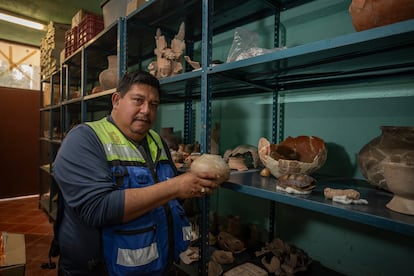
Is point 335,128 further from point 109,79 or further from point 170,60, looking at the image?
point 109,79

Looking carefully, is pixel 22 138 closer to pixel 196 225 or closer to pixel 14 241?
pixel 14 241

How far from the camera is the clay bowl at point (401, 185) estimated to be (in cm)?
73

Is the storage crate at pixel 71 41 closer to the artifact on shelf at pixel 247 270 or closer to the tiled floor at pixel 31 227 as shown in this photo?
the tiled floor at pixel 31 227

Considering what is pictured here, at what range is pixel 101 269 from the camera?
1.11m

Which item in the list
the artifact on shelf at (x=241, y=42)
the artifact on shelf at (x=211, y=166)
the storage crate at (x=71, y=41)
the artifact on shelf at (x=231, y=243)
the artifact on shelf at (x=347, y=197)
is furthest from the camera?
the storage crate at (x=71, y=41)

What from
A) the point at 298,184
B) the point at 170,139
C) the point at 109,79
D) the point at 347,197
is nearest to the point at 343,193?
the point at 347,197

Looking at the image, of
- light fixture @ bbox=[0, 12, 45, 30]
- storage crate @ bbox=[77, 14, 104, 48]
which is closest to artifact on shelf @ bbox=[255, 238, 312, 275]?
storage crate @ bbox=[77, 14, 104, 48]

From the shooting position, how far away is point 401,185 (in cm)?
74

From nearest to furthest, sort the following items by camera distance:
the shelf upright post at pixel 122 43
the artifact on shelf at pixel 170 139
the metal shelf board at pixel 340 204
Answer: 1. the metal shelf board at pixel 340 204
2. the shelf upright post at pixel 122 43
3. the artifact on shelf at pixel 170 139

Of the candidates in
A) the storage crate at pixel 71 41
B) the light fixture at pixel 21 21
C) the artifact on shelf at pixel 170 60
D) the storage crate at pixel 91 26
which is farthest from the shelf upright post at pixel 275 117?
the light fixture at pixel 21 21

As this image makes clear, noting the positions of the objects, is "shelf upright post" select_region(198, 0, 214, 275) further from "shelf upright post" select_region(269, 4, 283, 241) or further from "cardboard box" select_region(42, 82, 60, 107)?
"cardboard box" select_region(42, 82, 60, 107)

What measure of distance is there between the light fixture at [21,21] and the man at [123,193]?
3.73 meters

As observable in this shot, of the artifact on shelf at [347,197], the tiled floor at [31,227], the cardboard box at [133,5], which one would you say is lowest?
the tiled floor at [31,227]

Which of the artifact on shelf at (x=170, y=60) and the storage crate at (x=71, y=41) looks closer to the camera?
the artifact on shelf at (x=170, y=60)
